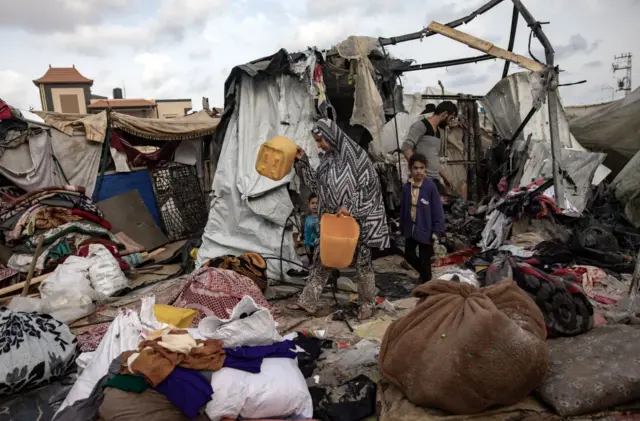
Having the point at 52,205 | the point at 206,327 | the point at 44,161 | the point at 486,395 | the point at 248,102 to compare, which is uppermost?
the point at 248,102

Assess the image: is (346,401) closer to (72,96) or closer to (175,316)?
(175,316)

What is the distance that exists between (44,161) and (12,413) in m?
4.62

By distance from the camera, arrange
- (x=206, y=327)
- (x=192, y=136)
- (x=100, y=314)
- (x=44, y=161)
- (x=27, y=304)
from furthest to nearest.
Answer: (x=192, y=136) → (x=44, y=161) → (x=100, y=314) → (x=27, y=304) → (x=206, y=327)

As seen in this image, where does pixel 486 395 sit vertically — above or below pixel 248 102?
below

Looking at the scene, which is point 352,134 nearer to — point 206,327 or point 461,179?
point 461,179

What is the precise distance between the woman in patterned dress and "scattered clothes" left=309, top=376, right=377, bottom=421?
4.32 ft

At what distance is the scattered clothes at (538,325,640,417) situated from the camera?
7.48 feet

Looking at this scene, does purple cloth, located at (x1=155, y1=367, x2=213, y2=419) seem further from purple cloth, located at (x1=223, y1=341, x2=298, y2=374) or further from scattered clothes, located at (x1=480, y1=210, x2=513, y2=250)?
scattered clothes, located at (x1=480, y1=210, x2=513, y2=250)

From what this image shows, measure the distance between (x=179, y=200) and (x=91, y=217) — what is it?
6.56 ft

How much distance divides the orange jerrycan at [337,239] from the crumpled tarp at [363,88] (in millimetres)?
2180

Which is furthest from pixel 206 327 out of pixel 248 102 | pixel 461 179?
pixel 461 179

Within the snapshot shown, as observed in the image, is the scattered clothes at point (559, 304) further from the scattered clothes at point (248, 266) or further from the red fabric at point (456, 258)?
the red fabric at point (456, 258)

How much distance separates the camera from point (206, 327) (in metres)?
2.87

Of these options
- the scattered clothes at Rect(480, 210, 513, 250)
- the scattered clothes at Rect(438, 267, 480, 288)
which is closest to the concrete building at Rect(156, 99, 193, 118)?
the scattered clothes at Rect(480, 210, 513, 250)
